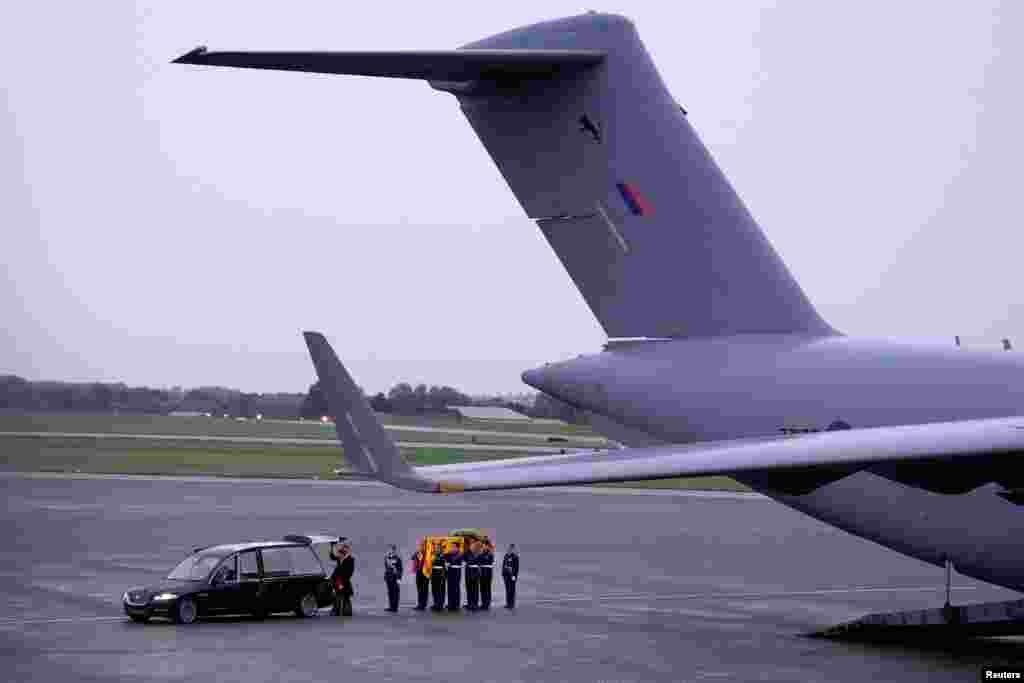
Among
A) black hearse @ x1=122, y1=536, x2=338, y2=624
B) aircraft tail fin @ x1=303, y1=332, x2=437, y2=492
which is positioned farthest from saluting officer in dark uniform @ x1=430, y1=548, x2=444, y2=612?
aircraft tail fin @ x1=303, y1=332, x2=437, y2=492

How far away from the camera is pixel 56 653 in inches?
845

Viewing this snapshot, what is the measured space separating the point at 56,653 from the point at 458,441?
84.0 metres

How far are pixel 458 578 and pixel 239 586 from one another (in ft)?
11.4

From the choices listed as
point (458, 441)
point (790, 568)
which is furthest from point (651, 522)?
point (458, 441)

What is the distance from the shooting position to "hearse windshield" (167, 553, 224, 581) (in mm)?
26391

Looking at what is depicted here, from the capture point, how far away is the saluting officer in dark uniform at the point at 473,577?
1093 inches

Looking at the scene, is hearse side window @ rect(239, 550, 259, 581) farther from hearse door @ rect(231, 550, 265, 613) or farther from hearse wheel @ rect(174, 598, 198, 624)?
hearse wheel @ rect(174, 598, 198, 624)

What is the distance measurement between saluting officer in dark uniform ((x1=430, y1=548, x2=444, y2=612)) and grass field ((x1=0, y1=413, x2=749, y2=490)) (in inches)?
1188

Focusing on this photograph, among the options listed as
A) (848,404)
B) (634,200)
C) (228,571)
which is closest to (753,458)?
(848,404)

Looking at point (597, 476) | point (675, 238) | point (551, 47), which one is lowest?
point (597, 476)

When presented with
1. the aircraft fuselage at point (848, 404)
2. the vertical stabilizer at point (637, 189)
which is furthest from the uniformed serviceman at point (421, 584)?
the vertical stabilizer at point (637, 189)

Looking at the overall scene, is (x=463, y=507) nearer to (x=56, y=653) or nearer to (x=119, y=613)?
(x=119, y=613)

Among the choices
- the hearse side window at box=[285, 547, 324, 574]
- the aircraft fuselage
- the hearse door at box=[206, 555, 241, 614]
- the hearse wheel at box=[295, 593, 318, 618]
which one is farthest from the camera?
the hearse side window at box=[285, 547, 324, 574]

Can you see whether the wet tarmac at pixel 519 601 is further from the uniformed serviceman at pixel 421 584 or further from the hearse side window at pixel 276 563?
the hearse side window at pixel 276 563
